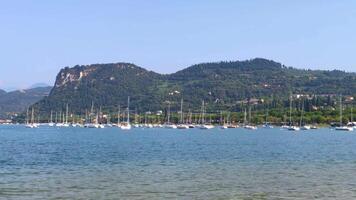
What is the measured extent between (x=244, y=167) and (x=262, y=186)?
1342cm

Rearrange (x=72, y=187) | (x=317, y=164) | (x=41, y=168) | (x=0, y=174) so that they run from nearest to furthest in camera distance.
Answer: (x=72, y=187)
(x=0, y=174)
(x=41, y=168)
(x=317, y=164)

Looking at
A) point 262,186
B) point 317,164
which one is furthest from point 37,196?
point 317,164

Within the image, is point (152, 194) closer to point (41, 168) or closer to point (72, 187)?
point (72, 187)

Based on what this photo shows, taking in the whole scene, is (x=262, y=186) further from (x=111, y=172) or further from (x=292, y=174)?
(x=111, y=172)

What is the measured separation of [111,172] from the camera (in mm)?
43875

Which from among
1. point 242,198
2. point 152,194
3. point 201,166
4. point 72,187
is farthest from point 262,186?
point 201,166

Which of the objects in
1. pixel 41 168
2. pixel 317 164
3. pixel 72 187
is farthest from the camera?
pixel 317 164

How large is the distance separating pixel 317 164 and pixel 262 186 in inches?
751

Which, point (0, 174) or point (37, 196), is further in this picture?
point (0, 174)

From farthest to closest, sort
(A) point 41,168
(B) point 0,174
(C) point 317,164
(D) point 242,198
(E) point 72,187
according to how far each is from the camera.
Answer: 1. (C) point 317,164
2. (A) point 41,168
3. (B) point 0,174
4. (E) point 72,187
5. (D) point 242,198

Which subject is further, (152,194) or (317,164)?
(317,164)

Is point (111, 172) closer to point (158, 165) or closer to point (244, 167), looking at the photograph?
point (158, 165)

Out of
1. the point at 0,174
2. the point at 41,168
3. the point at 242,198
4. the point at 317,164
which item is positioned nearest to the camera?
the point at 242,198

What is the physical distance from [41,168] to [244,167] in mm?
16790
